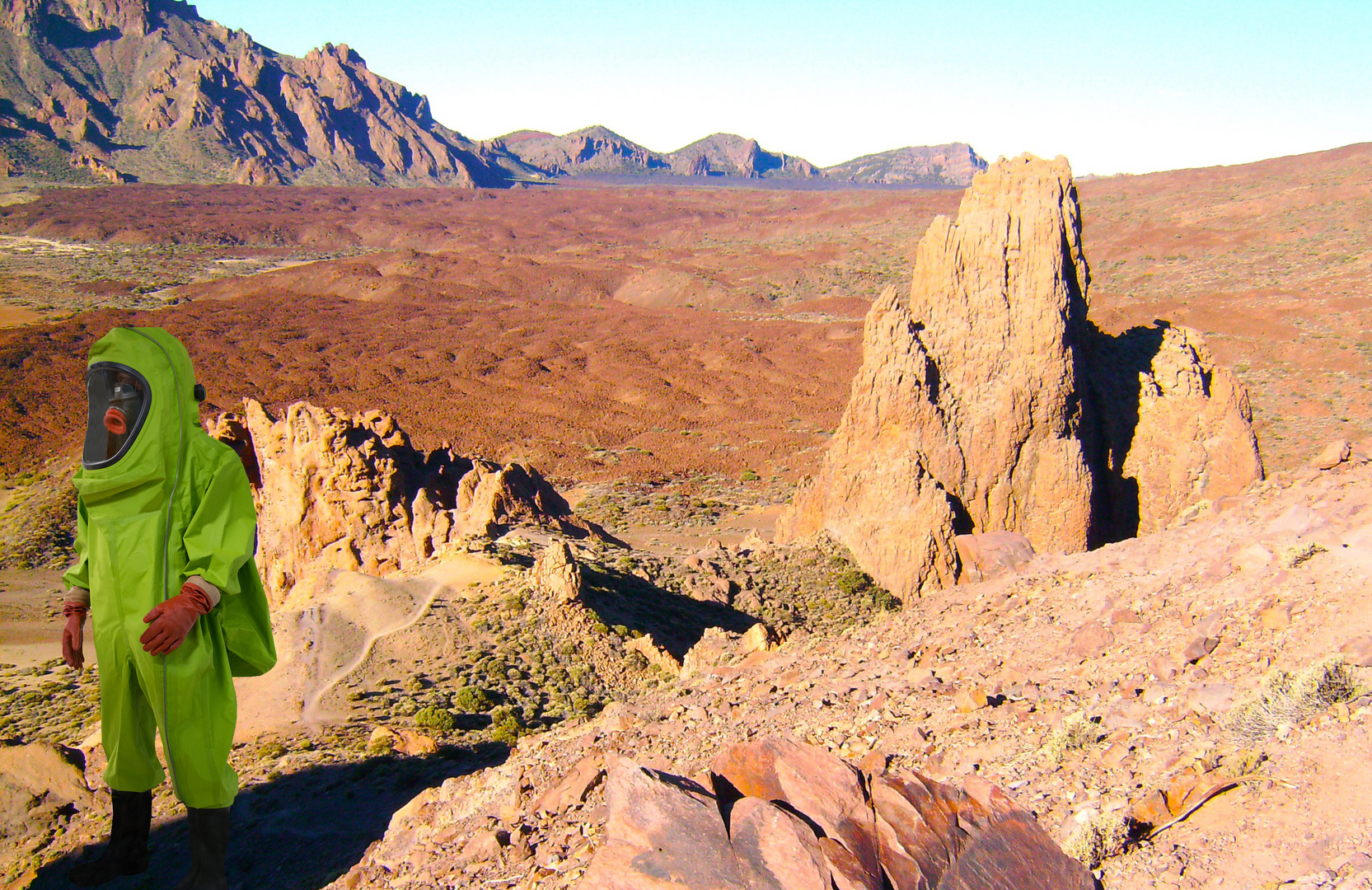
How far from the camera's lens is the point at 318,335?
48.6 metres

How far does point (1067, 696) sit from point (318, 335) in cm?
5076

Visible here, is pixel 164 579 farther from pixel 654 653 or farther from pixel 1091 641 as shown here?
pixel 654 653

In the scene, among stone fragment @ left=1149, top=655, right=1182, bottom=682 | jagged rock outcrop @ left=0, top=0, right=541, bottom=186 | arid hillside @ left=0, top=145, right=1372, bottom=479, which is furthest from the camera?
jagged rock outcrop @ left=0, top=0, right=541, bottom=186

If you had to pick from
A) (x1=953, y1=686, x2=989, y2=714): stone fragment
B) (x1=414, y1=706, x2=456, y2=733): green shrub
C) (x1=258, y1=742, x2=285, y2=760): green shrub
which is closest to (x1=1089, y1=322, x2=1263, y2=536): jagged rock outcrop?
(x1=953, y1=686, x2=989, y2=714): stone fragment

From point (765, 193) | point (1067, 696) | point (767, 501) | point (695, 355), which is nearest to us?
point (1067, 696)

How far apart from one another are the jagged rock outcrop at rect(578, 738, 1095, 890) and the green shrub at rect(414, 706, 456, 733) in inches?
233

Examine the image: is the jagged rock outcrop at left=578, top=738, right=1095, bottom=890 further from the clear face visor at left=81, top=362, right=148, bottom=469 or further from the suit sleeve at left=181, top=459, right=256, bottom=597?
the clear face visor at left=81, top=362, right=148, bottom=469

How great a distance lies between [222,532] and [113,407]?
0.85m

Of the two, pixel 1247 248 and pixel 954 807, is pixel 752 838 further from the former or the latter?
pixel 1247 248

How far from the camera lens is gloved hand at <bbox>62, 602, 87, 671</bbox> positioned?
4.57 meters

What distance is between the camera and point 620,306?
6247 cm

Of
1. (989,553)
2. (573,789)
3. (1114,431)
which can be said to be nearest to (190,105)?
(1114,431)

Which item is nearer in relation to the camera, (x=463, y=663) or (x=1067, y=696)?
(x=1067, y=696)

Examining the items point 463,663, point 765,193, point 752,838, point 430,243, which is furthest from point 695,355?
point 765,193
